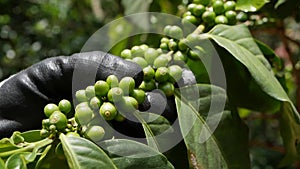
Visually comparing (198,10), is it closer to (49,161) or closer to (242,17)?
(242,17)

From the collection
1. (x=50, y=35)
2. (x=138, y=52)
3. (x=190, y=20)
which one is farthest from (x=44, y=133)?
(x=50, y=35)

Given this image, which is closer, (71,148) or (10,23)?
(71,148)

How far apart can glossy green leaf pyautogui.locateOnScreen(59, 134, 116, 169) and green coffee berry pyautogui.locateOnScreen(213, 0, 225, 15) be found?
0.40 metres

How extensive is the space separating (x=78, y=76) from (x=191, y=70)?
19 centimetres

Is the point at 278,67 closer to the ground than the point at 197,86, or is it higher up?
closer to the ground

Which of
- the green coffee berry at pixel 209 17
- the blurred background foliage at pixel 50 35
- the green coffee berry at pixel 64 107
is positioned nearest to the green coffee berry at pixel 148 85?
the green coffee berry at pixel 64 107

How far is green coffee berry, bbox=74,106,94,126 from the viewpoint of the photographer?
621 millimetres

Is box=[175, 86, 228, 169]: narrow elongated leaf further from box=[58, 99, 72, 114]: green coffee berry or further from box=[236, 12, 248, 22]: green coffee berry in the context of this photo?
box=[236, 12, 248, 22]: green coffee berry

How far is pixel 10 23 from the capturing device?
112 inches

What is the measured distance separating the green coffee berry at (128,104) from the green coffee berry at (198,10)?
0.98 feet

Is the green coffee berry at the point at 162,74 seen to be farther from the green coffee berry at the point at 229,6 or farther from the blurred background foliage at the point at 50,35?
the blurred background foliage at the point at 50,35

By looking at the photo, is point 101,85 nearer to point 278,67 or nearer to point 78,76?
point 78,76

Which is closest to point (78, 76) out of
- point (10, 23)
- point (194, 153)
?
point (194, 153)

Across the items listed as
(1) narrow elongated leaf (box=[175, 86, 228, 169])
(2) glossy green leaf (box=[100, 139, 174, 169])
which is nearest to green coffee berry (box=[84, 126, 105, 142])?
(2) glossy green leaf (box=[100, 139, 174, 169])
